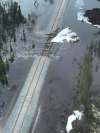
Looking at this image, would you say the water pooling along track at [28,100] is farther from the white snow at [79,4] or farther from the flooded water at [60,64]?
the white snow at [79,4]

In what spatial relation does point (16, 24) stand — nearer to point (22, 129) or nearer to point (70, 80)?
point (70, 80)

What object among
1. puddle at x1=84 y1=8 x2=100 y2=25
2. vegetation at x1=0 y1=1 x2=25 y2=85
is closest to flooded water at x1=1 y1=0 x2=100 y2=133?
puddle at x1=84 y1=8 x2=100 y2=25

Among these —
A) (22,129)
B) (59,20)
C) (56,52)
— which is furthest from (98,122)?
(59,20)

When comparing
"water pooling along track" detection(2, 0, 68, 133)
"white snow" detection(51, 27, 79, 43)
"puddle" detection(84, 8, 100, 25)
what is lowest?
"water pooling along track" detection(2, 0, 68, 133)

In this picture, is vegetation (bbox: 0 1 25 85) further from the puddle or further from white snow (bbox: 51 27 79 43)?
the puddle

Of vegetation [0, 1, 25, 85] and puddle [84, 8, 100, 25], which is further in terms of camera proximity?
puddle [84, 8, 100, 25]

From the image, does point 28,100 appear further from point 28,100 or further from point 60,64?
point 60,64
